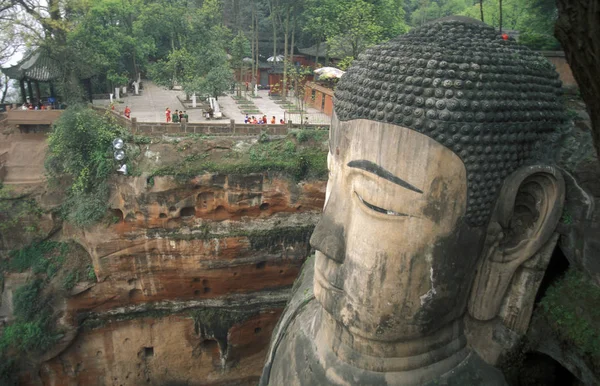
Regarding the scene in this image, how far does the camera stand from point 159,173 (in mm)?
13297

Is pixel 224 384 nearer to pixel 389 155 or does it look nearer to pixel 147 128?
pixel 147 128

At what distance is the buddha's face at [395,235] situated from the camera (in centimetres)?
397

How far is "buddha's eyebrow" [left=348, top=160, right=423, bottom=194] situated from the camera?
3969 millimetres

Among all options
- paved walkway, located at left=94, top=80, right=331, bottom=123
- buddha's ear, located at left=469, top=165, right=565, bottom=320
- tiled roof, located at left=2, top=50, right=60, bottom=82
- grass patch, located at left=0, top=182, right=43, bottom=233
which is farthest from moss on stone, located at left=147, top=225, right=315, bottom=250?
buddha's ear, located at left=469, top=165, right=565, bottom=320

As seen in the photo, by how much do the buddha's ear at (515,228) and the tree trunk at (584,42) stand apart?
1.46 m

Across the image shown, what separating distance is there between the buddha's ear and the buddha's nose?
1273 mm

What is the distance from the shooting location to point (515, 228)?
4258mm

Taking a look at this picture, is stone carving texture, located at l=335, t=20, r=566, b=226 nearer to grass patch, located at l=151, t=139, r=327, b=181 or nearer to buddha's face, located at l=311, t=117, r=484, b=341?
buddha's face, located at l=311, t=117, r=484, b=341

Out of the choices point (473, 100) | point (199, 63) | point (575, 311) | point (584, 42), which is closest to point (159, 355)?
point (199, 63)

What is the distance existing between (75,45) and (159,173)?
7.92 meters

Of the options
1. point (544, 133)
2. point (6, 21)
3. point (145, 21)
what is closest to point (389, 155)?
point (544, 133)

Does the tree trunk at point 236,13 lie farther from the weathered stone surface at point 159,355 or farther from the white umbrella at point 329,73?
the weathered stone surface at point 159,355

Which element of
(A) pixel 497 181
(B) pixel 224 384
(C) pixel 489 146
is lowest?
(B) pixel 224 384

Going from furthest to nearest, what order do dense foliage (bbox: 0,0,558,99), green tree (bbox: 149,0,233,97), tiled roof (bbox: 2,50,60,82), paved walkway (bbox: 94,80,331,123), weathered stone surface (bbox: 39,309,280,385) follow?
green tree (bbox: 149,0,233,97), paved walkway (bbox: 94,80,331,123), tiled roof (bbox: 2,50,60,82), dense foliage (bbox: 0,0,558,99), weathered stone surface (bbox: 39,309,280,385)
